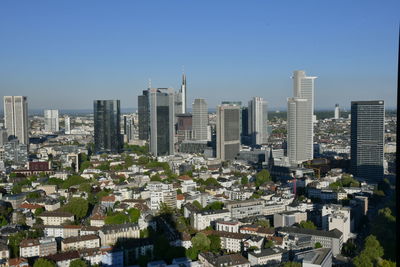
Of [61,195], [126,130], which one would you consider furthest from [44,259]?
[126,130]

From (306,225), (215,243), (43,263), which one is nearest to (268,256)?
(215,243)

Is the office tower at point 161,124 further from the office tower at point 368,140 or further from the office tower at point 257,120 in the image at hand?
the office tower at point 368,140

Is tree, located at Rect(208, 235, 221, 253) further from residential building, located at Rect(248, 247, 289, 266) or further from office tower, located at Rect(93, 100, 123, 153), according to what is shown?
office tower, located at Rect(93, 100, 123, 153)

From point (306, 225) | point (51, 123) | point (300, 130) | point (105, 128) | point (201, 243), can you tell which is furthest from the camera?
point (51, 123)

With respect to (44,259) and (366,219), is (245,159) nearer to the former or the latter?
(366,219)

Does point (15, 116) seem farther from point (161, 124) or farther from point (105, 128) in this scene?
point (161, 124)

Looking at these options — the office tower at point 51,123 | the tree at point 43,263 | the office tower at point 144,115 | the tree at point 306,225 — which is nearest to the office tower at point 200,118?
the office tower at point 144,115

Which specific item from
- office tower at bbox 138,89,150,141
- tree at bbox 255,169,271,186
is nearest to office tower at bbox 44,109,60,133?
office tower at bbox 138,89,150,141
